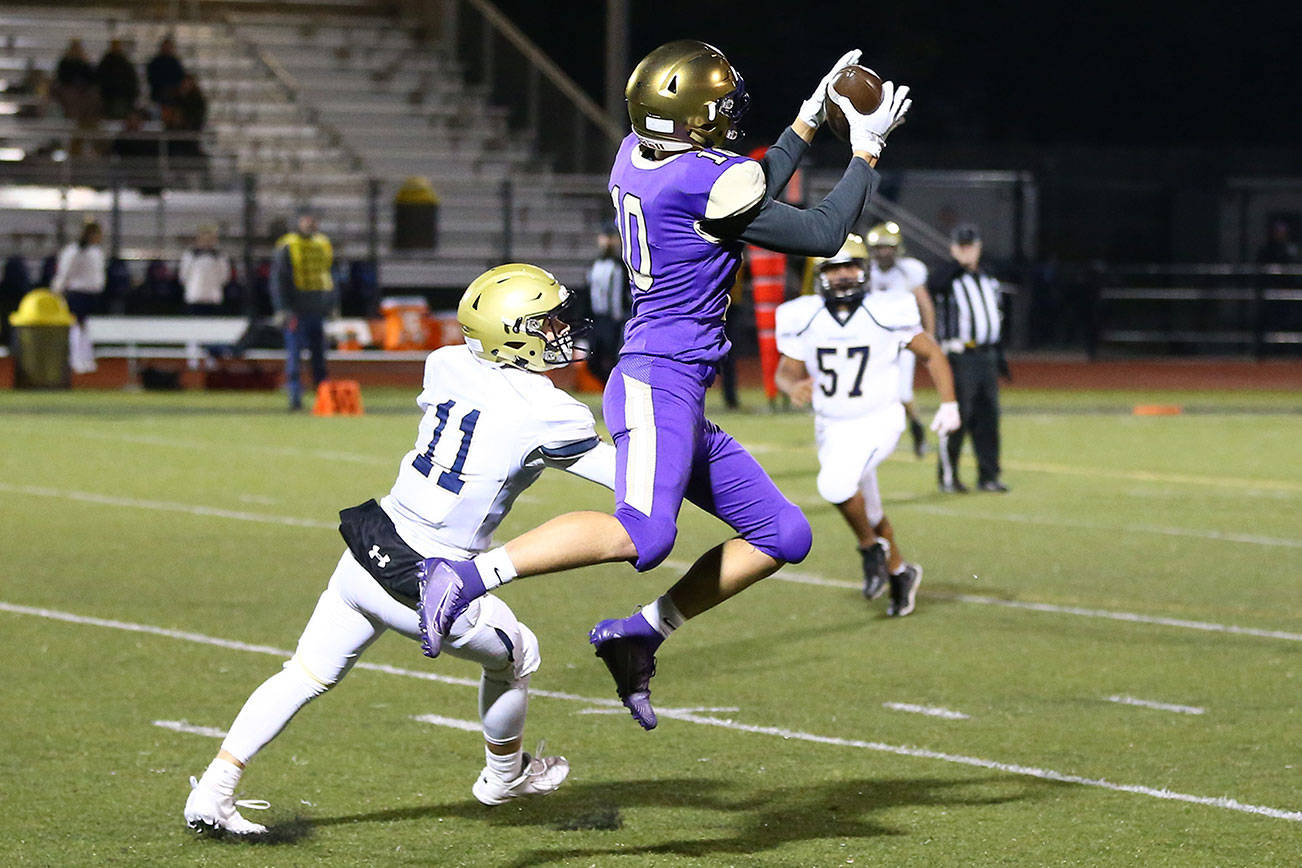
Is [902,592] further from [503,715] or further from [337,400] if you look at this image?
[337,400]

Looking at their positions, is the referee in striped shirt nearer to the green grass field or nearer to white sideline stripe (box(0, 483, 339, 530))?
the green grass field

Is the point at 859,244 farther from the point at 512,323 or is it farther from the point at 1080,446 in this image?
the point at 1080,446

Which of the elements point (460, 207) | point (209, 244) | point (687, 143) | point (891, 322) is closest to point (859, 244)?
point (891, 322)

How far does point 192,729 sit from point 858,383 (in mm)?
3824

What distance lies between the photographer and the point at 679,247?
17.3 feet

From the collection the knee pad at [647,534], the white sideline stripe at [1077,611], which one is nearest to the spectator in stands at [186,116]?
the white sideline stripe at [1077,611]

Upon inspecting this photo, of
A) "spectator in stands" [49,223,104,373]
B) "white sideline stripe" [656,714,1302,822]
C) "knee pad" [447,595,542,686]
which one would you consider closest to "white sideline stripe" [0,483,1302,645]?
"white sideline stripe" [656,714,1302,822]

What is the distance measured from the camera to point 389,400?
21484 millimetres

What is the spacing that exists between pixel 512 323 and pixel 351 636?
2.98ft

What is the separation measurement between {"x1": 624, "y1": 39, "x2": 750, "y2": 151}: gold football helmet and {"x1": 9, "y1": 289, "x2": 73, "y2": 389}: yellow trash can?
17971 mm

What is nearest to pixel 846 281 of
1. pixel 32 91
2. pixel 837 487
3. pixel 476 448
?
pixel 837 487

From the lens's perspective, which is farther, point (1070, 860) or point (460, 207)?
point (460, 207)

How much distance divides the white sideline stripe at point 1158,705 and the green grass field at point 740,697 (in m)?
0.04

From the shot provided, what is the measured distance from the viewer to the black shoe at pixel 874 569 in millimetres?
9086
